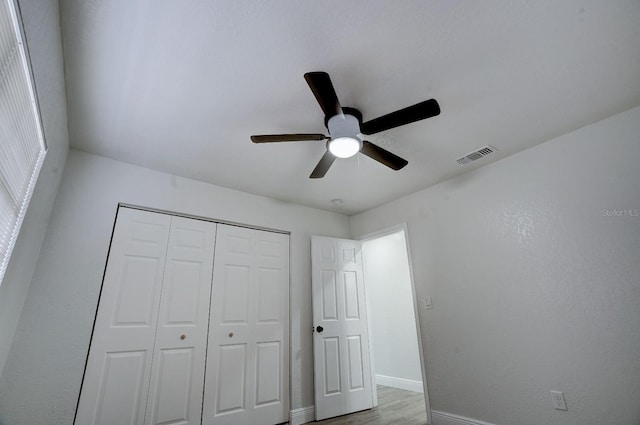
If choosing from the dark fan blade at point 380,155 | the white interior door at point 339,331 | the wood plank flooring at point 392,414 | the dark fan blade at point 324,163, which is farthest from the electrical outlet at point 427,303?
the dark fan blade at point 324,163

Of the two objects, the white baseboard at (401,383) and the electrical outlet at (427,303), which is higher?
the electrical outlet at (427,303)

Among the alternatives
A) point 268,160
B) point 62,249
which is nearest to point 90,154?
point 62,249

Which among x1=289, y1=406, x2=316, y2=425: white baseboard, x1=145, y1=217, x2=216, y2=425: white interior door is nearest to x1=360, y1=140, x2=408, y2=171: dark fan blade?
x1=145, y1=217, x2=216, y2=425: white interior door

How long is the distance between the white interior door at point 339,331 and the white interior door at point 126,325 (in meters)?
1.68

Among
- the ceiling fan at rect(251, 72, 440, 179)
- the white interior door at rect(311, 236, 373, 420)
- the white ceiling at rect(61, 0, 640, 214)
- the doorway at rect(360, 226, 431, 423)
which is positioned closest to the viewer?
the white ceiling at rect(61, 0, 640, 214)

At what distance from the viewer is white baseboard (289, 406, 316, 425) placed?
3117mm

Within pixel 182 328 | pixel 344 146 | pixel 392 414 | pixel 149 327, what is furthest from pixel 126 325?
pixel 392 414

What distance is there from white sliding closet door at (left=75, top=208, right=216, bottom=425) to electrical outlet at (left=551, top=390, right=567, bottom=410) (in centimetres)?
292

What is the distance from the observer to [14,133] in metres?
1.26

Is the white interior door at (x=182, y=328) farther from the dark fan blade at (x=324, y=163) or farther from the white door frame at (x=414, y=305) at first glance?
the white door frame at (x=414, y=305)

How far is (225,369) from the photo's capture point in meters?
2.93

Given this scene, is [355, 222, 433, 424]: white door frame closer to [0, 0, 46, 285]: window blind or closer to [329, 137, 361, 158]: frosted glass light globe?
[329, 137, 361, 158]: frosted glass light globe

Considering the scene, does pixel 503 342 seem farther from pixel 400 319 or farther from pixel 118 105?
pixel 118 105

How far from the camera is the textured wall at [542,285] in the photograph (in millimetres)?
2098
